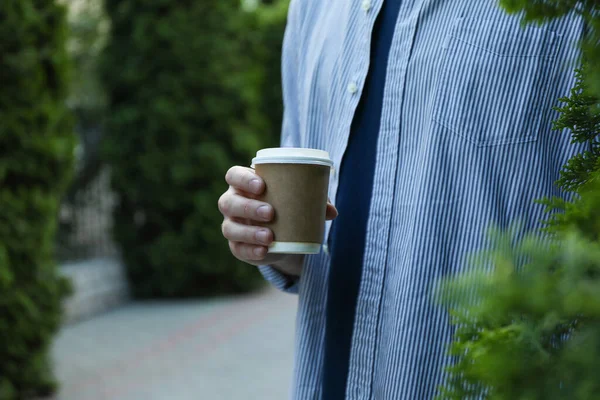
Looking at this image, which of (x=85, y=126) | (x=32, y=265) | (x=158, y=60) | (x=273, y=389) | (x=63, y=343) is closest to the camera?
(x=32, y=265)

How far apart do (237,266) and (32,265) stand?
3.67 metres

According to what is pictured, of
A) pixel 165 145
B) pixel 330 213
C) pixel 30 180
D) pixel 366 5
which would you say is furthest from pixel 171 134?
pixel 330 213

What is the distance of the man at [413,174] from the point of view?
144 cm

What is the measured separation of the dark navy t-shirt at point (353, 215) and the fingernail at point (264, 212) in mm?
313

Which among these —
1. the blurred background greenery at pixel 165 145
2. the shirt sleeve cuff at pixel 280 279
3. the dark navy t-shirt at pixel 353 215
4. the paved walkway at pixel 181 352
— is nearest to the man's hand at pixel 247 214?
the dark navy t-shirt at pixel 353 215

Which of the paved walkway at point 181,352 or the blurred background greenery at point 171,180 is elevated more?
the blurred background greenery at point 171,180

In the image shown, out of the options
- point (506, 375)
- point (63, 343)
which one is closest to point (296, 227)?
point (506, 375)

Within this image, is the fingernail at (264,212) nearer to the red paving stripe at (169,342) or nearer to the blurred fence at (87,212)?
the red paving stripe at (169,342)

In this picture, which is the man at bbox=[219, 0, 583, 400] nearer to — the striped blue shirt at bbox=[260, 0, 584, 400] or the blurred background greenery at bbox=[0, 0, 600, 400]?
the striped blue shirt at bbox=[260, 0, 584, 400]

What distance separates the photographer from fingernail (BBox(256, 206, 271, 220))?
1.41m

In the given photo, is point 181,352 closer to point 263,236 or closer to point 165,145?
point 165,145

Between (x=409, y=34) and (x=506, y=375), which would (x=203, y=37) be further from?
(x=506, y=375)

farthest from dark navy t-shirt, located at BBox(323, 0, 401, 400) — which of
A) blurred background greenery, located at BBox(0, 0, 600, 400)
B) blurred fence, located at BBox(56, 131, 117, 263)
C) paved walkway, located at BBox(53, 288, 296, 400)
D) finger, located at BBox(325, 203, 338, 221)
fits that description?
blurred fence, located at BBox(56, 131, 117, 263)

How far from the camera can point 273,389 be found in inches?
204
